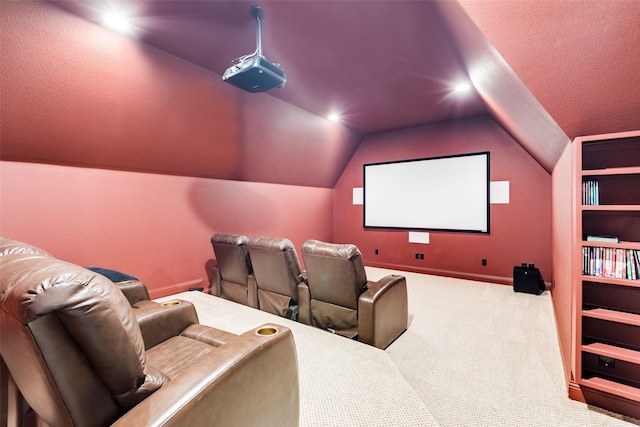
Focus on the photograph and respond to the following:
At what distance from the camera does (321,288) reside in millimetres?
2672

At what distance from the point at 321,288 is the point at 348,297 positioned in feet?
0.97

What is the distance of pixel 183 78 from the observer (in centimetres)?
307

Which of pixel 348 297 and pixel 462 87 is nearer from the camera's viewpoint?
pixel 348 297

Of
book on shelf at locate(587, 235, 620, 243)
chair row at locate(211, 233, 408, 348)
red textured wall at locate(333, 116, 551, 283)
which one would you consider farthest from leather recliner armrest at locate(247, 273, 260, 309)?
red textured wall at locate(333, 116, 551, 283)

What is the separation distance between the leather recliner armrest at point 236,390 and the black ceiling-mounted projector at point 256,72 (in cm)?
209

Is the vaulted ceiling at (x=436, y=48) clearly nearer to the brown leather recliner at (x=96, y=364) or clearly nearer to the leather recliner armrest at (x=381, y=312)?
the leather recliner armrest at (x=381, y=312)

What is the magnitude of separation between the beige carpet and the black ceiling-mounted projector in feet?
7.59

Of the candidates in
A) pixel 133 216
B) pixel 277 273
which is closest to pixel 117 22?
pixel 133 216

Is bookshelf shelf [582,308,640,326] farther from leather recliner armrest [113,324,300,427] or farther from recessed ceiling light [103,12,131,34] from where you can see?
recessed ceiling light [103,12,131,34]

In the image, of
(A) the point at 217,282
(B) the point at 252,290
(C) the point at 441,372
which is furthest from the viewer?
(A) the point at 217,282

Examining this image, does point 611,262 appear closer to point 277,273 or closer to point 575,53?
point 575,53

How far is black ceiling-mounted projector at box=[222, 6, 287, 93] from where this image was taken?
236cm

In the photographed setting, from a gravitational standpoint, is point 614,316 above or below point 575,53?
below

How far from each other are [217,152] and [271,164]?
1.06m
